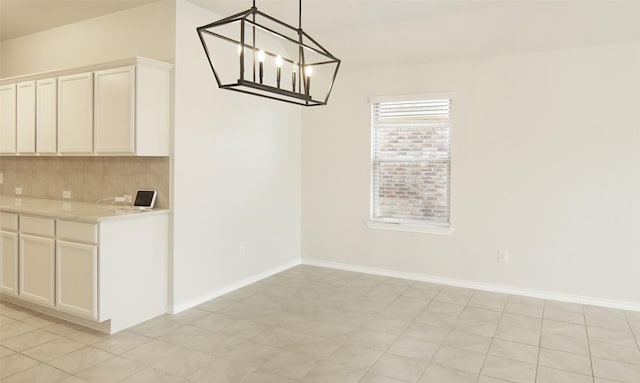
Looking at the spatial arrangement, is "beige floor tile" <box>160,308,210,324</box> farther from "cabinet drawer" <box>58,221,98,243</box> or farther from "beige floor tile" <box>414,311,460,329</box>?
"beige floor tile" <box>414,311,460,329</box>

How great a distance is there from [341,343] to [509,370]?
3.79 ft

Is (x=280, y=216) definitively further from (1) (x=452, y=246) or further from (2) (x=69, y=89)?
(2) (x=69, y=89)

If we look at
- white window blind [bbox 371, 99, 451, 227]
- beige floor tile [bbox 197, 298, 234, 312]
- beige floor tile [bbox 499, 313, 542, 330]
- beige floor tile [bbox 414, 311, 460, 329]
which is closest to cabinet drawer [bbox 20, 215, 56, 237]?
beige floor tile [bbox 197, 298, 234, 312]

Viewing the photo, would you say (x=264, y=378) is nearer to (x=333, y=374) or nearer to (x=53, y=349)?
(x=333, y=374)

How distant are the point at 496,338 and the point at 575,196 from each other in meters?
1.82

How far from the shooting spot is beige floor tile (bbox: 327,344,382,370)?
2.96 m

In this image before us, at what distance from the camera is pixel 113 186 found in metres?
4.16

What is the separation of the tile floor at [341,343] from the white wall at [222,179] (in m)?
0.39

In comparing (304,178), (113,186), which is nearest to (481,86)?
(304,178)

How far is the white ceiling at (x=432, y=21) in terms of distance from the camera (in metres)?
3.91

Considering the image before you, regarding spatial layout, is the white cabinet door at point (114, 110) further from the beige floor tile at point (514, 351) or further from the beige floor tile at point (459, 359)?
the beige floor tile at point (514, 351)

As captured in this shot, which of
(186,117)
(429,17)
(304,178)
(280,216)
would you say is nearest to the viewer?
(186,117)

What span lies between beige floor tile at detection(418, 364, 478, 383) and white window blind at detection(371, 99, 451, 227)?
7.65ft

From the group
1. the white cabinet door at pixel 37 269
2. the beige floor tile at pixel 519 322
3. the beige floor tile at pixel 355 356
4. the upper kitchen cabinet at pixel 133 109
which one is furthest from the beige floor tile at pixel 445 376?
the white cabinet door at pixel 37 269
